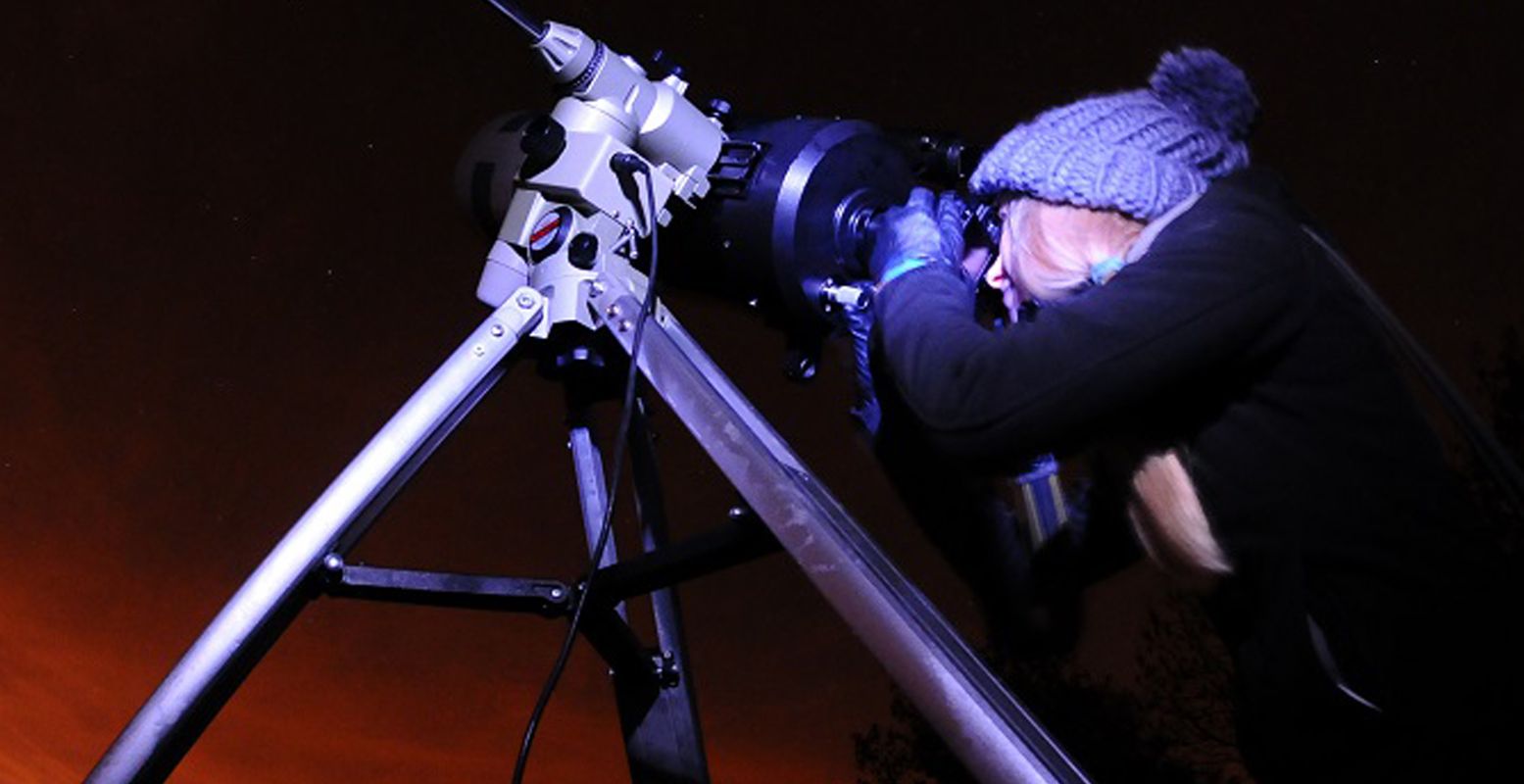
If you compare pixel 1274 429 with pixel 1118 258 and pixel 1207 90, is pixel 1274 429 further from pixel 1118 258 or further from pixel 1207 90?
pixel 1207 90

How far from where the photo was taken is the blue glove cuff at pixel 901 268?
1128 mm

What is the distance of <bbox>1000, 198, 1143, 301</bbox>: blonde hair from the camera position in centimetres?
107

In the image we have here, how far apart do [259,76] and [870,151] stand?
8.60 feet

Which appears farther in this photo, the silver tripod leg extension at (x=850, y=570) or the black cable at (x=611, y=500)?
the black cable at (x=611, y=500)

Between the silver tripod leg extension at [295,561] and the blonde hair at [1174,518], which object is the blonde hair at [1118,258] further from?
the silver tripod leg extension at [295,561]

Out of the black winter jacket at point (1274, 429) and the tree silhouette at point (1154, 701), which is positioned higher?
the tree silhouette at point (1154, 701)

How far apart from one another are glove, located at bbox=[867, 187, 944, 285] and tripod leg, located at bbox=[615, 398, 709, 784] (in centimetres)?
42

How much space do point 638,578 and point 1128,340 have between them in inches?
23.1

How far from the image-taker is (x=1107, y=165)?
41.2 inches

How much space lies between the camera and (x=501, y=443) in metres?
4.13

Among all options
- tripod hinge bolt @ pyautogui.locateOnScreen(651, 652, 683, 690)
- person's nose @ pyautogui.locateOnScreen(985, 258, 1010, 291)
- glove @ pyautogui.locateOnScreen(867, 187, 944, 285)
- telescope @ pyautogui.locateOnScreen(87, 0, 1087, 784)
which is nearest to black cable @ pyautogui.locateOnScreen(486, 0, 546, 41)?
telescope @ pyautogui.locateOnScreen(87, 0, 1087, 784)

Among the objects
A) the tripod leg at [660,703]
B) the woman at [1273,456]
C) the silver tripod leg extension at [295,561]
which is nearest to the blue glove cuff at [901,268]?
the woman at [1273,456]

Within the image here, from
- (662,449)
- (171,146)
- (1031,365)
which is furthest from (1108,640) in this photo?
(1031,365)

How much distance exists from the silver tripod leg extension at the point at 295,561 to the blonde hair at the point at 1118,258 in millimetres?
476
